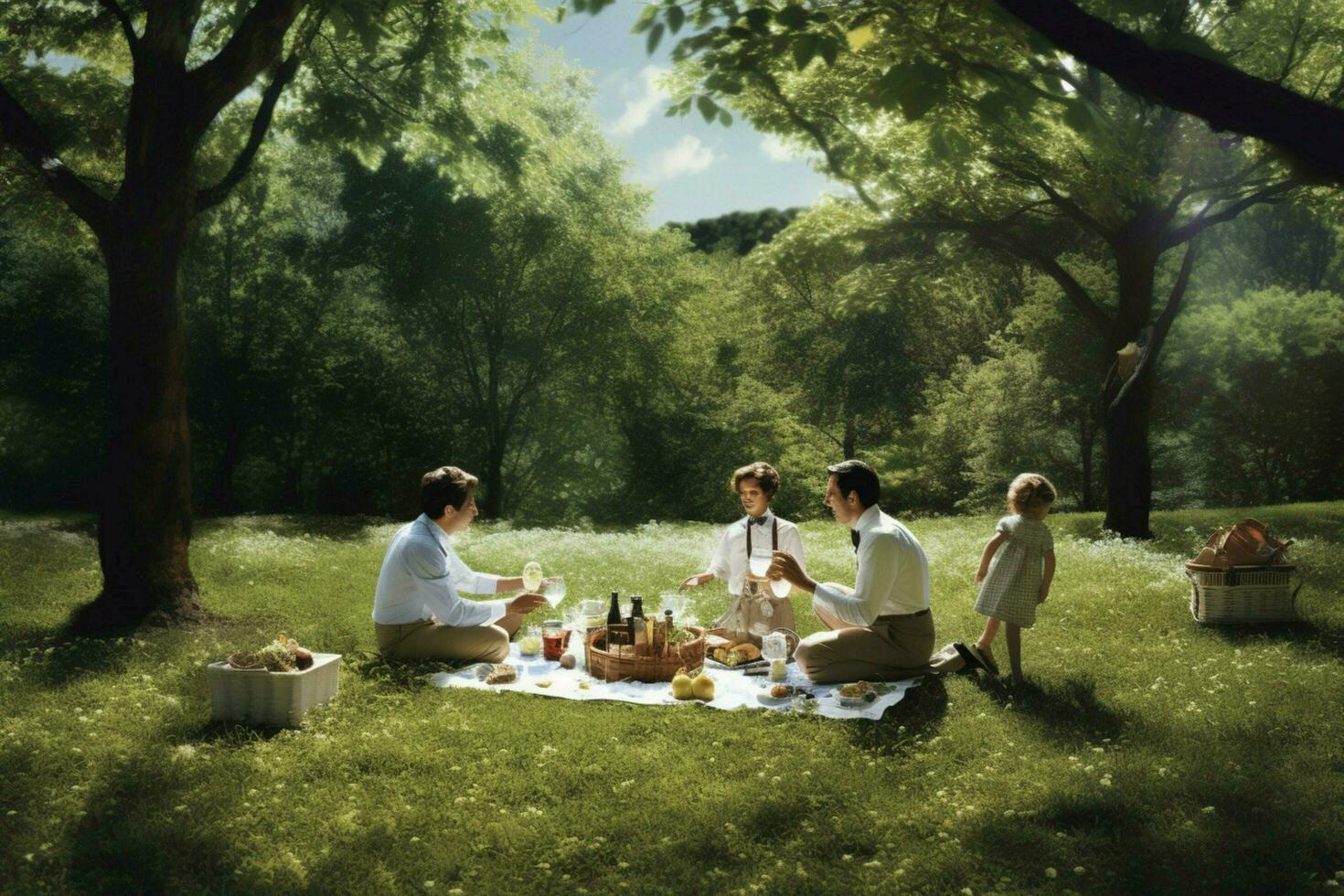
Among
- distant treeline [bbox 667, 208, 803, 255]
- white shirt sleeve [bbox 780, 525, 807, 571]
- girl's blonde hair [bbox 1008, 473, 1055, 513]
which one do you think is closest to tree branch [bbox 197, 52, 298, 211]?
white shirt sleeve [bbox 780, 525, 807, 571]

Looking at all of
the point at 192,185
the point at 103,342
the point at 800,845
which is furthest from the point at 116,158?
the point at 800,845

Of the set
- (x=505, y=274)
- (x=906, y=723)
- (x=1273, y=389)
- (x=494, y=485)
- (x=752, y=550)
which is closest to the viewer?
(x=906, y=723)

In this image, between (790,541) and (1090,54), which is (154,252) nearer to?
(790,541)

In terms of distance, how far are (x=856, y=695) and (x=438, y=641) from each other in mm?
3983

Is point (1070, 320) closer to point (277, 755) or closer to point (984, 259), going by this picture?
point (984, 259)

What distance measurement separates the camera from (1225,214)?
19.9 m

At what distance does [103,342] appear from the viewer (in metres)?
29.6

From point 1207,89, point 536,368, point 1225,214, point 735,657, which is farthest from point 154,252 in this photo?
point 536,368

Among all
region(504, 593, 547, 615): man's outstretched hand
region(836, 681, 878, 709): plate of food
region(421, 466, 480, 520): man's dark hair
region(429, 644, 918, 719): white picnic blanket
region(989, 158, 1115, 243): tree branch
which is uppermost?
region(989, 158, 1115, 243): tree branch

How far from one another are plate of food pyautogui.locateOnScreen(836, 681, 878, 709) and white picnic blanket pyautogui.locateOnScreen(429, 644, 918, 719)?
1.3 inches

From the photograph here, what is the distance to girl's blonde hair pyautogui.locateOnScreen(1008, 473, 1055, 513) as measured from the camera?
30.7 feet

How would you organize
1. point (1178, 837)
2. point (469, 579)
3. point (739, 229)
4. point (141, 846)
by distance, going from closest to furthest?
point (141, 846), point (1178, 837), point (469, 579), point (739, 229)

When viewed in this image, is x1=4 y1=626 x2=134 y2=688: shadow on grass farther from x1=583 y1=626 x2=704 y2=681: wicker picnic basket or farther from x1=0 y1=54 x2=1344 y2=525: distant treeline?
x1=0 y1=54 x2=1344 y2=525: distant treeline

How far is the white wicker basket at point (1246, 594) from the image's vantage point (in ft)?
38.3
